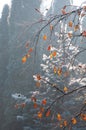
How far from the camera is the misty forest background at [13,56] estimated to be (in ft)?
110

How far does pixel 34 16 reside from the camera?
147 ft

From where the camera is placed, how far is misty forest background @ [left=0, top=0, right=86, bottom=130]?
33.6m

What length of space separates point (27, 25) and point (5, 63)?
3847cm

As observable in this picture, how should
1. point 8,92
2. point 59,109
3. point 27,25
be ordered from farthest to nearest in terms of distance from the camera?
point 8,92, point 59,109, point 27,25

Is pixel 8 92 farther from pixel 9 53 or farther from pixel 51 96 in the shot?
pixel 51 96

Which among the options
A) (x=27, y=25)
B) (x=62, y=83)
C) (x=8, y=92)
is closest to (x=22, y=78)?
(x=8, y=92)

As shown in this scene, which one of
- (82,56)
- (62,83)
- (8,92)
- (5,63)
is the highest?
(5,63)

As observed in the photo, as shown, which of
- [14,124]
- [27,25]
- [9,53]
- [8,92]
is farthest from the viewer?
[9,53]

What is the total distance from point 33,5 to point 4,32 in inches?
198

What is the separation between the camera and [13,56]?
130 feet

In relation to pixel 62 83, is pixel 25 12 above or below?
above

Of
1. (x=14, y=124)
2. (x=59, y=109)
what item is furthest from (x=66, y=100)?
(x=14, y=124)

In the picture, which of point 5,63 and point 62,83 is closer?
point 62,83

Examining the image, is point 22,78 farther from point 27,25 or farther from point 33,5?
point 27,25
